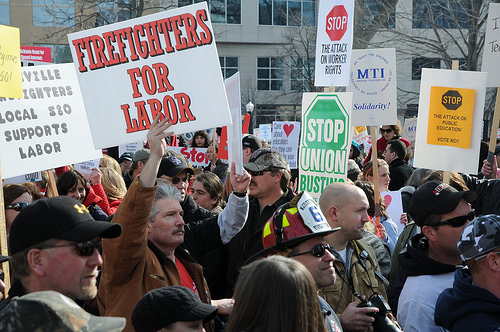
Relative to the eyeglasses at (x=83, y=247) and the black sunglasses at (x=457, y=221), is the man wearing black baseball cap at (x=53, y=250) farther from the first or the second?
the black sunglasses at (x=457, y=221)

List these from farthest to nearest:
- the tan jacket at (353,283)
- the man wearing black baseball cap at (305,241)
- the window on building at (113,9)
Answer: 1. the window on building at (113,9)
2. the tan jacket at (353,283)
3. the man wearing black baseball cap at (305,241)

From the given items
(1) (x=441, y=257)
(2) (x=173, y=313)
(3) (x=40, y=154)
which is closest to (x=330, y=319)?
(2) (x=173, y=313)

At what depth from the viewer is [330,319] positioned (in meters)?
3.15

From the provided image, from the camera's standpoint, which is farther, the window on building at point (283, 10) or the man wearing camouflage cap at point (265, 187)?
the window on building at point (283, 10)

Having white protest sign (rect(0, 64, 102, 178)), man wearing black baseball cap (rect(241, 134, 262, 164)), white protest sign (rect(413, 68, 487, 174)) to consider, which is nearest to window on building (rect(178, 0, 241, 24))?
man wearing black baseball cap (rect(241, 134, 262, 164))

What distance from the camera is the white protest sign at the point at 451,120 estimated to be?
6.22 m

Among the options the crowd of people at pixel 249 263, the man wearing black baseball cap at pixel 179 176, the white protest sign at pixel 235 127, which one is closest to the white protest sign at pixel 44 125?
the crowd of people at pixel 249 263

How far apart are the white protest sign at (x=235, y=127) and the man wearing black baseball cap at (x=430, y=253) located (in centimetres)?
128

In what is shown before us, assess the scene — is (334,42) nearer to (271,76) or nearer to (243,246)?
(243,246)

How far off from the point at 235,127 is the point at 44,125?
1814 millimetres

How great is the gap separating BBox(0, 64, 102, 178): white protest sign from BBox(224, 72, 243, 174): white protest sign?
1.36 metres

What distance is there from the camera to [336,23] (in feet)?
21.7

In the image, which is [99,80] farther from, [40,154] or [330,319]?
[330,319]

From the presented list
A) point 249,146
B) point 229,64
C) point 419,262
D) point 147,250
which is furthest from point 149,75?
point 229,64
